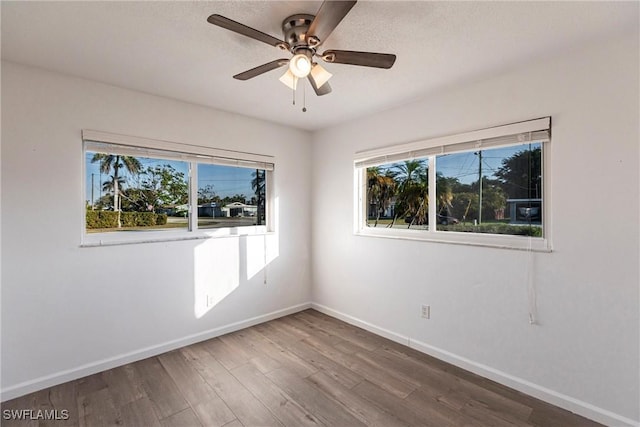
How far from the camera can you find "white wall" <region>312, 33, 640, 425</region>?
181cm

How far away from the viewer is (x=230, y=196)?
10.9 ft

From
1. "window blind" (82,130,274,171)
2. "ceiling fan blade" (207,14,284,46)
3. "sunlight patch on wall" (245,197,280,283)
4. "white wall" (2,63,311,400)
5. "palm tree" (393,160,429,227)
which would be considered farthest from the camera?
"sunlight patch on wall" (245,197,280,283)

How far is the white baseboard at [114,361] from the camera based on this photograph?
6.95 ft

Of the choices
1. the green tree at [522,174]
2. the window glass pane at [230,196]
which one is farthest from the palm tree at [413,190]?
the window glass pane at [230,196]

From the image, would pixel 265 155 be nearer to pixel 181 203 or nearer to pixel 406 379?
pixel 181 203

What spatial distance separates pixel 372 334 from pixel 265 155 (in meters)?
2.31

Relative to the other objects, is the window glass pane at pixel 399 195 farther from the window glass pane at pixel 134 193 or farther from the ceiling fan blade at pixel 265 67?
the window glass pane at pixel 134 193

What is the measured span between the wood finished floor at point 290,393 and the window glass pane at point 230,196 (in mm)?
1305

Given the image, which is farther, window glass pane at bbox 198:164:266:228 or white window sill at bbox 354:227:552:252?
window glass pane at bbox 198:164:266:228

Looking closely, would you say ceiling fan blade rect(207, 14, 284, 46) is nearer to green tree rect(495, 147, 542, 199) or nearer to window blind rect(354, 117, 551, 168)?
window blind rect(354, 117, 551, 168)

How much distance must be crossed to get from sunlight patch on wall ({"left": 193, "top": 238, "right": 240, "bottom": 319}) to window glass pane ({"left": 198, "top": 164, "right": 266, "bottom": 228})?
9.3 inches

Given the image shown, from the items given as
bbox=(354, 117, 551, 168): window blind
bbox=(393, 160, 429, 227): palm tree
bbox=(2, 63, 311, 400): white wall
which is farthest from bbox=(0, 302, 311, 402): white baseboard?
bbox=(354, 117, 551, 168): window blind

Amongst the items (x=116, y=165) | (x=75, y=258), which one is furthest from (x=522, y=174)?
(x=75, y=258)

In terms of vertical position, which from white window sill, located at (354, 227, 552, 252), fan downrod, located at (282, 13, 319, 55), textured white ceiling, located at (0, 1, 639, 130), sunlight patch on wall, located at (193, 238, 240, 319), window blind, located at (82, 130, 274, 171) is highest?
textured white ceiling, located at (0, 1, 639, 130)
